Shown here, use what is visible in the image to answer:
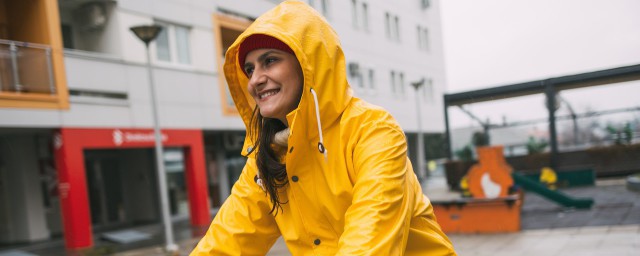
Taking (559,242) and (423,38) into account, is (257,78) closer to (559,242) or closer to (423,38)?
(559,242)

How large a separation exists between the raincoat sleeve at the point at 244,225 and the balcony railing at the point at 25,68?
1280 cm

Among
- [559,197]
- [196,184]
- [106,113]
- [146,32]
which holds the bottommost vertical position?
[559,197]

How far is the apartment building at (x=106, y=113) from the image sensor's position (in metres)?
14.5

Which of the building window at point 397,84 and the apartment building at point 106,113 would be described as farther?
the building window at point 397,84

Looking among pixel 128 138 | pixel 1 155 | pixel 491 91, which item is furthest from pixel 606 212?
pixel 1 155

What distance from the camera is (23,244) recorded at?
16109 millimetres

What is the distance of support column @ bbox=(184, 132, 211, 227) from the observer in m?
18.7

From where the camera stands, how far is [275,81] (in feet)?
7.00

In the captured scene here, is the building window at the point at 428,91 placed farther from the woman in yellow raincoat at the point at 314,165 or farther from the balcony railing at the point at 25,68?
the woman in yellow raincoat at the point at 314,165

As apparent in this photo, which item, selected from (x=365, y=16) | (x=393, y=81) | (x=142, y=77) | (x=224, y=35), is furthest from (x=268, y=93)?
(x=393, y=81)

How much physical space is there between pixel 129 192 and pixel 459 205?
563 inches

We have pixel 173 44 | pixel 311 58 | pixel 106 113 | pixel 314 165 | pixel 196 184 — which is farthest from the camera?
pixel 196 184

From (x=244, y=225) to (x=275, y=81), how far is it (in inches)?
23.9

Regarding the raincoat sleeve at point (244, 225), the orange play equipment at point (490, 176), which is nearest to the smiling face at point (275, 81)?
the raincoat sleeve at point (244, 225)
